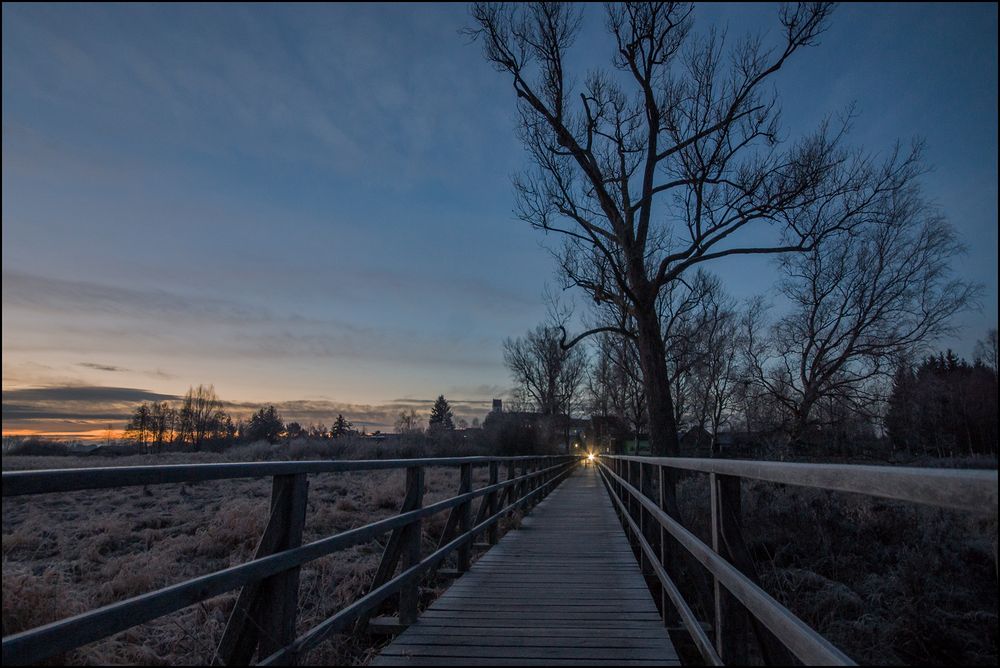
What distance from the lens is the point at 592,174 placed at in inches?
579

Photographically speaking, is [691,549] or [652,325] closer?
[691,549]

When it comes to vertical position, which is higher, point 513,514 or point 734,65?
point 734,65

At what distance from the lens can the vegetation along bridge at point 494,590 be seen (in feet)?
5.56

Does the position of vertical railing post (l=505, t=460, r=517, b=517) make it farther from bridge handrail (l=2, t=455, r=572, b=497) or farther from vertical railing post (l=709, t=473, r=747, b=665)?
vertical railing post (l=709, t=473, r=747, b=665)

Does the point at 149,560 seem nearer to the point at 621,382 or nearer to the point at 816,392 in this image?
the point at 816,392

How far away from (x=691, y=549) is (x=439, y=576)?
11.8ft

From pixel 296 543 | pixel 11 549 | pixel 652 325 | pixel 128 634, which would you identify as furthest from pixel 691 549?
pixel 652 325

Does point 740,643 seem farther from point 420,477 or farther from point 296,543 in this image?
point 420,477

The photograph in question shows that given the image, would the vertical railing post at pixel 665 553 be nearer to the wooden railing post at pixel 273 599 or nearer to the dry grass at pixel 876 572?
the dry grass at pixel 876 572

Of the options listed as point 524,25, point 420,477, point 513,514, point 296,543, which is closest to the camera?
point 296,543

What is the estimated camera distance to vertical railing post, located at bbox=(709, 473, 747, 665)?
8.61 ft

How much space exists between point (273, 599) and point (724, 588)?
6.83 feet

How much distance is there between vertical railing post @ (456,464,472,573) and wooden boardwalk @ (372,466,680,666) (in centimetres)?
15

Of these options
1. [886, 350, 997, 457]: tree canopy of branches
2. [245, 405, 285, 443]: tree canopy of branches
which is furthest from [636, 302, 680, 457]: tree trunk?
[245, 405, 285, 443]: tree canopy of branches
